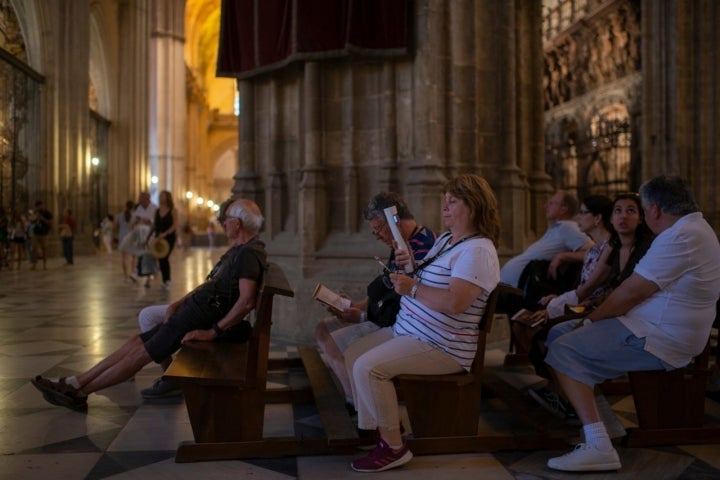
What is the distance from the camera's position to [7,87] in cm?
1867

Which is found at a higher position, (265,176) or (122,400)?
(265,176)

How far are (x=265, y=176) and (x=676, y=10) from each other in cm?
1193

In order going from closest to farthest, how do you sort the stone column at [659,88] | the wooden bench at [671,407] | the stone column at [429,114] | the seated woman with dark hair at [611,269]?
the wooden bench at [671,407] < the seated woman with dark hair at [611,269] < the stone column at [429,114] < the stone column at [659,88]

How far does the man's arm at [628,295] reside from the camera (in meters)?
3.03

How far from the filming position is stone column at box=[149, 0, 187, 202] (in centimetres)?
3378

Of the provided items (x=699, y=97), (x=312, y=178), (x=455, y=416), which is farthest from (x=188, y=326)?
(x=699, y=97)

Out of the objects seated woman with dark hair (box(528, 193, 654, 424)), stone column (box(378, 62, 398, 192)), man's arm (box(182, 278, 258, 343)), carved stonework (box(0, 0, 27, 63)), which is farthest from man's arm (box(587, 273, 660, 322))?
carved stonework (box(0, 0, 27, 63))

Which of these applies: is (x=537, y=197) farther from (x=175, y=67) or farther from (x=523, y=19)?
(x=175, y=67)

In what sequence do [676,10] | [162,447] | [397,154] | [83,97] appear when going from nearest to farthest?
[162,447] → [397,154] → [676,10] → [83,97]

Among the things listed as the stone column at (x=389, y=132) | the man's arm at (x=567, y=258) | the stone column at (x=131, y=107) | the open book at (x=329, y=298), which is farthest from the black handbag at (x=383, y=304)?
the stone column at (x=131, y=107)

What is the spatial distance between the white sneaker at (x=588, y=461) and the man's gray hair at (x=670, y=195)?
44.2 inches

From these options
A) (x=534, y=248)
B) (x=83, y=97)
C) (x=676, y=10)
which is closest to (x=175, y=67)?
(x=83, y=97)

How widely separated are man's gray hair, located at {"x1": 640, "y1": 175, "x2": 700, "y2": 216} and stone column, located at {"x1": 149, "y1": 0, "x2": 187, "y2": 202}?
3251cm

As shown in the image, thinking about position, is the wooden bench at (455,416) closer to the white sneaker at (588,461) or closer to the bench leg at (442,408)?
the bench leg at (442,408)
